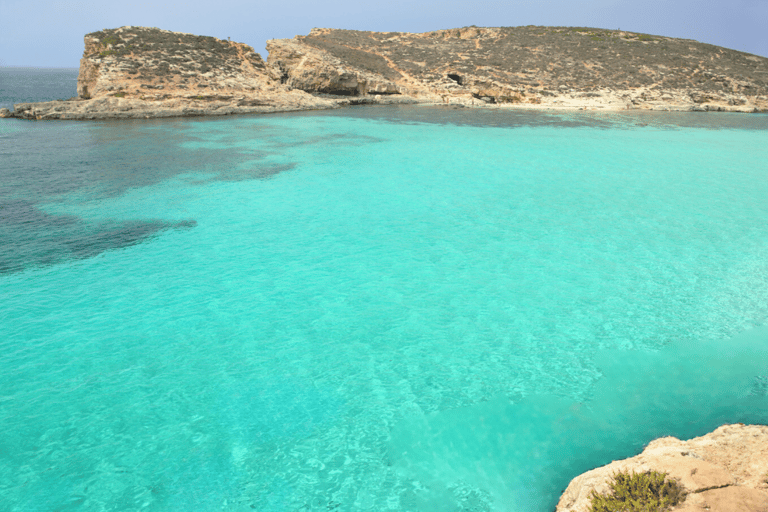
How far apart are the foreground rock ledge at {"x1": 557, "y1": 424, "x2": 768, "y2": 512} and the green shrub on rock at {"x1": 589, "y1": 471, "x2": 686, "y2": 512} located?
8 cm

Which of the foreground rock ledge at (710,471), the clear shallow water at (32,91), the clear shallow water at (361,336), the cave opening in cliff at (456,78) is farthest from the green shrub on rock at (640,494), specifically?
the cave opening in cliff at (456,78)

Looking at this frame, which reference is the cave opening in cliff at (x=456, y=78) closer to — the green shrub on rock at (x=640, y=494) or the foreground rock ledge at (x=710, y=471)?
the foreground rock ledge at (x=710, y=471)

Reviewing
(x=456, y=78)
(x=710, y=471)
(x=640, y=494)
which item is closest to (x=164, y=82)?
(x=456, y=78)

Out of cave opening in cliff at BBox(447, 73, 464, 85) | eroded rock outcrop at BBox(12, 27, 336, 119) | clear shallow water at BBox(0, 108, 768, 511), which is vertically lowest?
clear shallow water at BBox(0, 108, 768, 511)

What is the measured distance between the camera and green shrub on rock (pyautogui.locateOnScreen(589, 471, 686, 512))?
3.22 meters

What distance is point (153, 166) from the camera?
1716 cm

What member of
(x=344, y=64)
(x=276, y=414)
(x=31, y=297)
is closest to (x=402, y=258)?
(x=276, y=414)

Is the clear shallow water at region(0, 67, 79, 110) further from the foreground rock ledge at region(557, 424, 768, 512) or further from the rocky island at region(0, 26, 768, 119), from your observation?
the foreground rock ledge at region(557, 424, 768, 512)

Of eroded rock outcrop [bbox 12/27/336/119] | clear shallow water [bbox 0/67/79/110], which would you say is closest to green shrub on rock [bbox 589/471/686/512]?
eroded rock outcrop [bbox 12/27/336/119]

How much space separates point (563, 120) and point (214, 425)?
112 ft

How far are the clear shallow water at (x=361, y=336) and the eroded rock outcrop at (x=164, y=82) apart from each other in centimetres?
1885

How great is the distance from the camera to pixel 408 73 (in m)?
48.7

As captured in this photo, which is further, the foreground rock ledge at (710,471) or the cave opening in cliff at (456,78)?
the cave opening in cliff at (456,78)

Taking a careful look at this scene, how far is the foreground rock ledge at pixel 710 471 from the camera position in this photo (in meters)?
3.12
